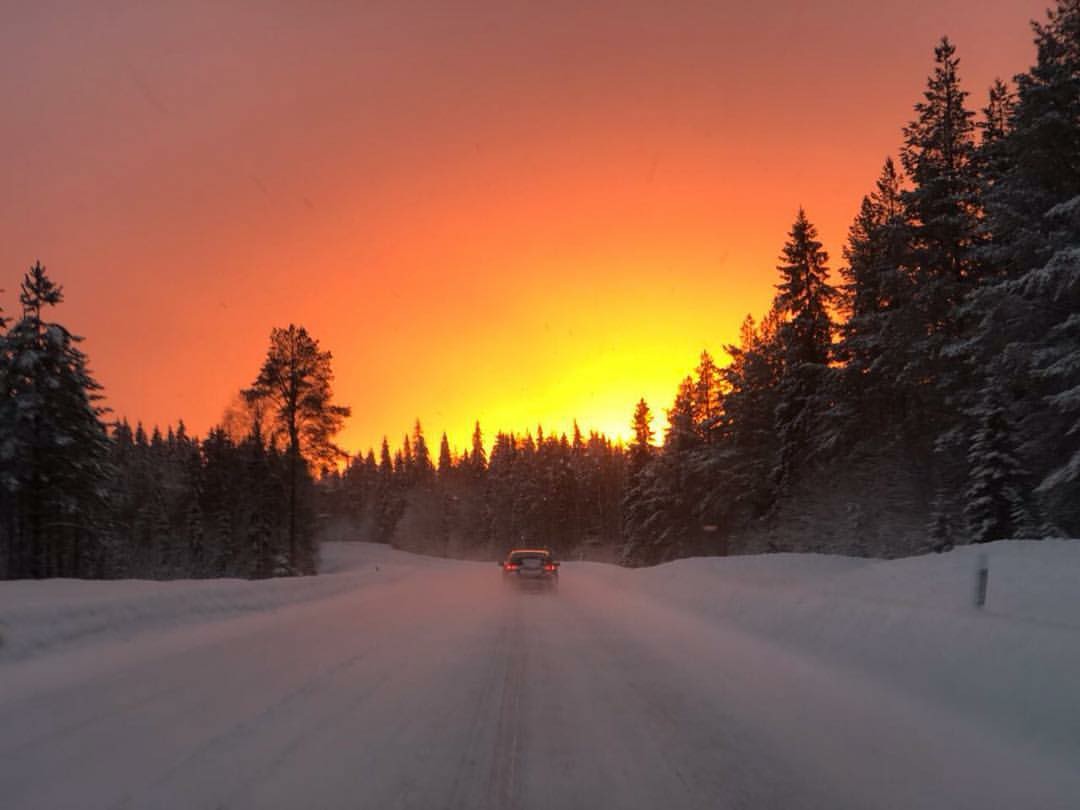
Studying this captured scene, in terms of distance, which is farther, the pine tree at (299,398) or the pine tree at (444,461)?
the pine tree at (444,461)

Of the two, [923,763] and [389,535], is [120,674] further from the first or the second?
[389,535]

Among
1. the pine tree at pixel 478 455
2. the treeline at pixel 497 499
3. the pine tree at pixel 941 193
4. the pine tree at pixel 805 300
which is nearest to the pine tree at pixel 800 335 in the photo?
the pine tree at pixel 805 300

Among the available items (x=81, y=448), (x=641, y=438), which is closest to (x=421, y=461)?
(x=641, y=438)

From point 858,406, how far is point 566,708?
31.3m

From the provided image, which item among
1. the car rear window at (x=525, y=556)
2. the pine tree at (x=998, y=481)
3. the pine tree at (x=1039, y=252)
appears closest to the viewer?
the pine tree at (x=1039, y=252)

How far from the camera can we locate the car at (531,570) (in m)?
28.4

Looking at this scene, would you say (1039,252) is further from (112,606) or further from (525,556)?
(112,606)

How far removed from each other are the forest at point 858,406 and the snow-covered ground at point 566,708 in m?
10.0

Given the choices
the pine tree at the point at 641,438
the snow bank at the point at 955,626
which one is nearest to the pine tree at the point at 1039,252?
the snow bank at the point at 955,626

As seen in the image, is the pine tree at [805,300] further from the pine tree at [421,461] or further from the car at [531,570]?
the pine tree at [421,461]

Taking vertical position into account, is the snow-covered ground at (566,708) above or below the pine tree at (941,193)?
below

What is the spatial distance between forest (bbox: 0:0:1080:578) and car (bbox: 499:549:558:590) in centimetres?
1428

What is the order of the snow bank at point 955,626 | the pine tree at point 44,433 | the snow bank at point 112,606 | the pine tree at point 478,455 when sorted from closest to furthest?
the snow bank at point 955,626, the snow bank at point 112,606, the pine tree at point 44,433, the pine tree at point 478,455

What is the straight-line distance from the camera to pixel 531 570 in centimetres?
2842
